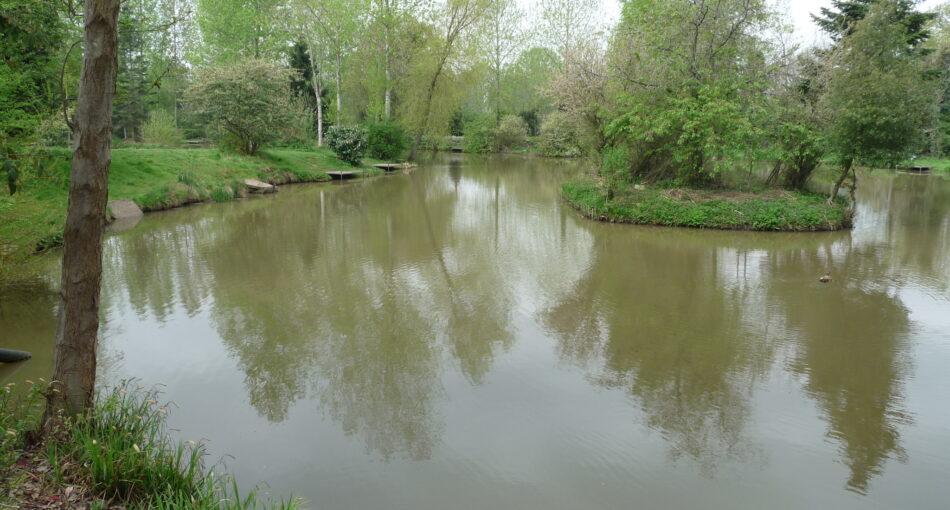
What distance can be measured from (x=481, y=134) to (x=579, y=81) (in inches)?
1246

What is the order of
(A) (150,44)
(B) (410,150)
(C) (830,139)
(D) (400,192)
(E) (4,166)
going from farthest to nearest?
(A) (150,44)
(B) (410,150)
(D) (400,192)
(C) (830,139)
(E) (4,166)

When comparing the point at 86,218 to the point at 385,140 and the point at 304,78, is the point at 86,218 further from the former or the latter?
the point at 304,78

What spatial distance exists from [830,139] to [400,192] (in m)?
14.3

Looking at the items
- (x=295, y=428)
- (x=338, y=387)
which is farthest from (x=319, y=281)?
(x=295, y=428)

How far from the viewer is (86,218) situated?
11.5 ft

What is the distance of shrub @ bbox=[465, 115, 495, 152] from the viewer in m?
48.7

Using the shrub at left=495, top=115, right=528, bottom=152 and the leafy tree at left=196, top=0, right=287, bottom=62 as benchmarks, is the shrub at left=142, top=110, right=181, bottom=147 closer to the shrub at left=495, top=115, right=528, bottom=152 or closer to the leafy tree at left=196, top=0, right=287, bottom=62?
the leafy tree at left=196, top=0, right=287, bottom=62

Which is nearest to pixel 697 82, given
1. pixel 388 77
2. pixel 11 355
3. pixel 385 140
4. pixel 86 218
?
pixel 86 218

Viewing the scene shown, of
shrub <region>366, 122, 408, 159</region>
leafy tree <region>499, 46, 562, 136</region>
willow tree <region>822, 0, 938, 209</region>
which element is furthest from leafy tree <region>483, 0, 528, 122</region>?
willow tree <region>822, 0, 938, 209</region>

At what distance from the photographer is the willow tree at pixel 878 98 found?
13.2 meters

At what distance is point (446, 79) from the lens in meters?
33.8

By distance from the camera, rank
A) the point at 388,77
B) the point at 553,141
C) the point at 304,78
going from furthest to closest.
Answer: the point at 553,141 → the point at 304,78 → the point at 388,77

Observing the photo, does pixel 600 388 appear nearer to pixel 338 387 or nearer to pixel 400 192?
pixel 338 387

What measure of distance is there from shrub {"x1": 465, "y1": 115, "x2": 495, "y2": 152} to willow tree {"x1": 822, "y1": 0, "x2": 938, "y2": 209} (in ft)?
116
